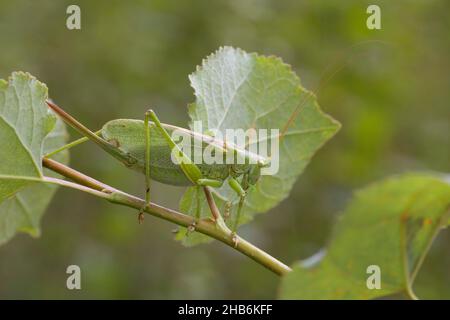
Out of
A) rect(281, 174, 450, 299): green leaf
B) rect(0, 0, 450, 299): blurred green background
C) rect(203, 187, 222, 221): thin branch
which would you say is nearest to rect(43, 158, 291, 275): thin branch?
rect(203, 187, 222, 221): thin branch

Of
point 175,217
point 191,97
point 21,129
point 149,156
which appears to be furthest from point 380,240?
point 191,97

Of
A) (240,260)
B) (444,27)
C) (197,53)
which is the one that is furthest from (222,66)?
(444,27)

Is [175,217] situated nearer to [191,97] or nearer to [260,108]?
[260,108]

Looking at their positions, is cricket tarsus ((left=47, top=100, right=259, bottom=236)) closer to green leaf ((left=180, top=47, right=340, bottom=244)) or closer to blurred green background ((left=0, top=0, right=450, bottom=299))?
green leaf ((left=180, top=47, right=340, bottom=244))

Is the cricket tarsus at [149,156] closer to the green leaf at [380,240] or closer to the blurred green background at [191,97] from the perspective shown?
the green leaf at [380,240]

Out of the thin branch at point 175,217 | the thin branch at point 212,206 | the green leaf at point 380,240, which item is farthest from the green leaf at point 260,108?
the green leaf at point 380,240

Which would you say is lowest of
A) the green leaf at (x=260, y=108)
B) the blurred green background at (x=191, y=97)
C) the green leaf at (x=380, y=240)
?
the green leaf at (x=380, y=240)
